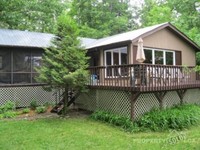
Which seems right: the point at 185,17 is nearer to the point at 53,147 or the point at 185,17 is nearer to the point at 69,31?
the point at 69,31

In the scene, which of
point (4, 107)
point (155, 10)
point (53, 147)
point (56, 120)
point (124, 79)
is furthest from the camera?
point (155, 10)

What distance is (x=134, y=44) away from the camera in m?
10.8

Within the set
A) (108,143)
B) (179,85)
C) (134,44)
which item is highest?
(134,44)

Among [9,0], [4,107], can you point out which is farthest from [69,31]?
[9,0]

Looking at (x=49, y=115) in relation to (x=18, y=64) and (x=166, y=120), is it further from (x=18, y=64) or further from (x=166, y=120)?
(x=166, y=120)

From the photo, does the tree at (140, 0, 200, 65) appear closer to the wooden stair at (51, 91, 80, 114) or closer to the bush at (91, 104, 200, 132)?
the bush at (91, 104, 200, 132)

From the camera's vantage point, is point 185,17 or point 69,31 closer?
point 69,31

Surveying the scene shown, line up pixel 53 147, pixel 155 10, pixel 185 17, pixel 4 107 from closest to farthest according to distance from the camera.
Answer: pixel 53 147 → pixel 4 107 → pixel 185 17 → pixel 155 10

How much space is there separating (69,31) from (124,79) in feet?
11.1

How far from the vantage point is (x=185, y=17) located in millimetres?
18297

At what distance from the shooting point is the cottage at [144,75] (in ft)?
26.5

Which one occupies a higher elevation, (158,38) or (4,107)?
(158,38)

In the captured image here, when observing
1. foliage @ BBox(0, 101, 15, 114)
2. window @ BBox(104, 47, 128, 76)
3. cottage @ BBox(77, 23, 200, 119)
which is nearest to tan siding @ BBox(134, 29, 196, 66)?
cottage @ BBox(77, 23, 200, 119)

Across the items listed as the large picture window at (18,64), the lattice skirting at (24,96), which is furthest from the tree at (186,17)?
the lattice skirting at (24,96)
